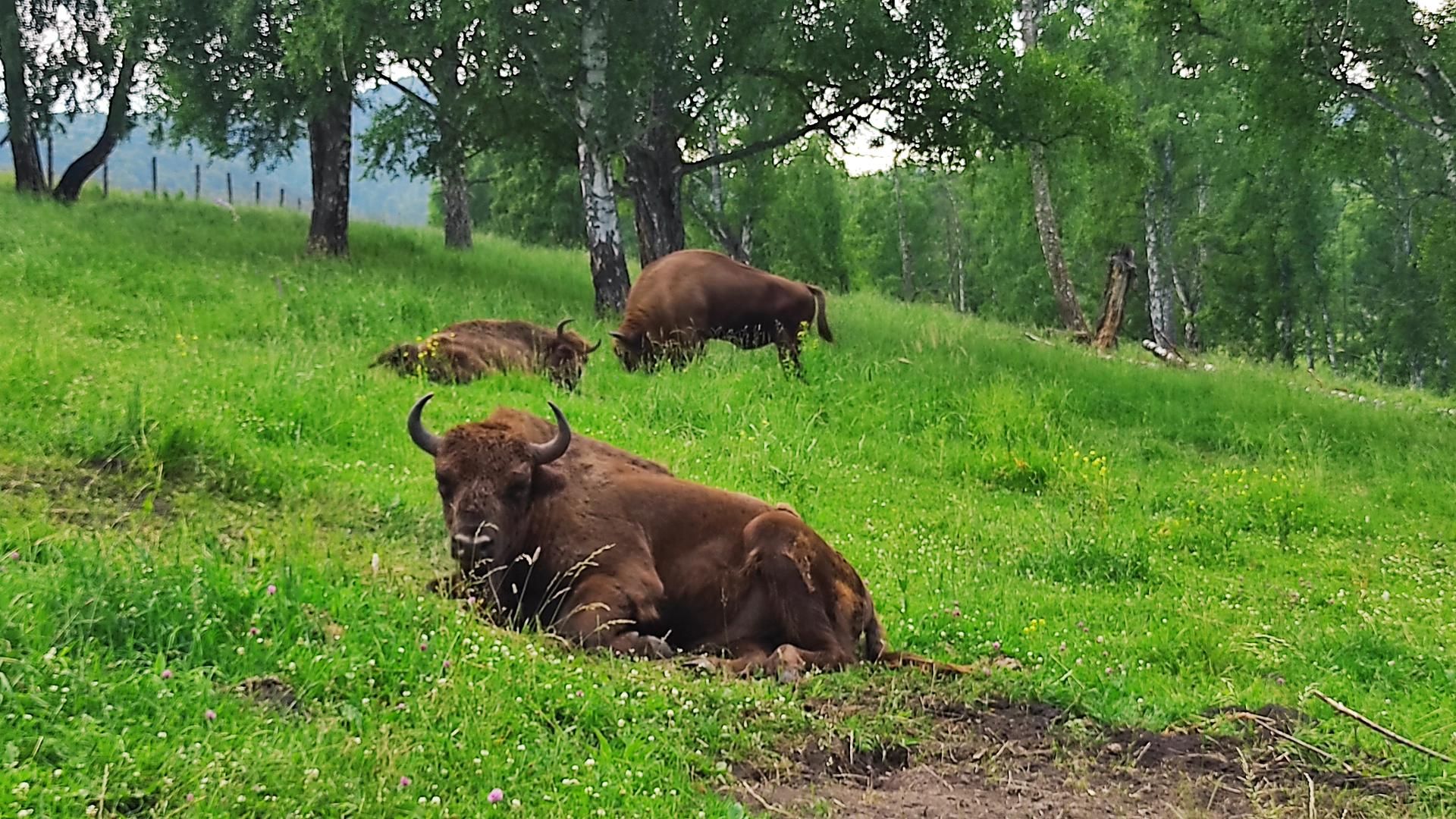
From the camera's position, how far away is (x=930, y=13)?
18.9 m

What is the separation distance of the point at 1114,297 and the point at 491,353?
42.1ft

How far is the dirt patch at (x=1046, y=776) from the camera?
187 inches

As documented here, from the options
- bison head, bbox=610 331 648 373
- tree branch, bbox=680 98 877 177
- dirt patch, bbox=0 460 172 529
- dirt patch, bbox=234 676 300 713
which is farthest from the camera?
tree branch, bbox=680 98 877 177

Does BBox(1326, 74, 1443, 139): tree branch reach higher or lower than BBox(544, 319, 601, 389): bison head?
higher

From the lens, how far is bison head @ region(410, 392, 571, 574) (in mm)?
6422

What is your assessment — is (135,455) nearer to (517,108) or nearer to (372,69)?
(372,69)

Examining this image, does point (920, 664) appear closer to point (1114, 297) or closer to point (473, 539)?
point (473, 539)

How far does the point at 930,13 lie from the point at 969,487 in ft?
33.6

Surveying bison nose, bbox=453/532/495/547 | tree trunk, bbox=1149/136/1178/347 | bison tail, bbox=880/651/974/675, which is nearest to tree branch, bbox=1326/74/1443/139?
bison tail, bbox=880/651/974/675

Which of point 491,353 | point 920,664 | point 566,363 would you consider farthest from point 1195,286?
point 920,664

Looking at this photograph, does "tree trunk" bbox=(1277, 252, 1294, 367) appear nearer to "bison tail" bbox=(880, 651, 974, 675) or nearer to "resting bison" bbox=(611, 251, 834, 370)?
"resting bison" bbox=(611, 251, 834, 370)

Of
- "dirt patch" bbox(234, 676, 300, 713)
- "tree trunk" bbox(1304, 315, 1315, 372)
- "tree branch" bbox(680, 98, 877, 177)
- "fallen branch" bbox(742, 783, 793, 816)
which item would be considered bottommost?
"tree trunk" bbox(1304, 315, 1315, 372)

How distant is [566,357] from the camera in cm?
1390

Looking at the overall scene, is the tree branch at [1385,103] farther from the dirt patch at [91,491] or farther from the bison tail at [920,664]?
the dirt patch at [91,491]
